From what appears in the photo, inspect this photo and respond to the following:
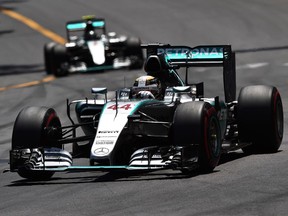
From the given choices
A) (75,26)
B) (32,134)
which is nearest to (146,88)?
(32,134)

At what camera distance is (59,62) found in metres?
31.8

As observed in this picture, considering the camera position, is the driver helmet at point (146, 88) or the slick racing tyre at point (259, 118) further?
the driver helmet at point (146, 88)

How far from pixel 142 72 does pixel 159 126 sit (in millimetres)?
17662

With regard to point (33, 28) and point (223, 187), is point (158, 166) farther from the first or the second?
point (33, 28)

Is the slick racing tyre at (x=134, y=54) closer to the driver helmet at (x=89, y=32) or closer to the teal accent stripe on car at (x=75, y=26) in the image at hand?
the driver helmet at (x=89, y=32)

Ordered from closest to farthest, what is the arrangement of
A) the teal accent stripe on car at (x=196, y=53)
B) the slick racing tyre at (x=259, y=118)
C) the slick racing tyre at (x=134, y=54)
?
the slick racing tyre at (x=259, y=118) < the teal accent stripe on car at (x=196, y=53) < the slick racing tyre at (x=134, y=54)

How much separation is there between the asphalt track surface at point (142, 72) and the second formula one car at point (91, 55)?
0.56m

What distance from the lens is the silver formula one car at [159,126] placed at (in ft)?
42.9

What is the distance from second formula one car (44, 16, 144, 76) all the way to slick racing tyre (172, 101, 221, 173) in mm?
18681

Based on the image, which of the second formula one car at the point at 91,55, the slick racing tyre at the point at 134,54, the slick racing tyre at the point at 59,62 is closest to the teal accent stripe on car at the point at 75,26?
the second formula one car at the point at 91,55

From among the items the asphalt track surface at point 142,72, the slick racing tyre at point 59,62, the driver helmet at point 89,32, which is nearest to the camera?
the asphalt track surface at point 142,72

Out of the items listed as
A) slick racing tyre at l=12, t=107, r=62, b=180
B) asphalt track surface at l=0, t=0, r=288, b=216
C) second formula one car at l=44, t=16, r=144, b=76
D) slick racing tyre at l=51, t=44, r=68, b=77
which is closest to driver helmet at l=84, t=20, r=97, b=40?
second formula one car at l=44, t=16, r=144, b=76

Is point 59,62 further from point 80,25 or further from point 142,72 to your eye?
point 142,72

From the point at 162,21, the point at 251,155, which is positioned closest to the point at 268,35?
the point at 162,21
